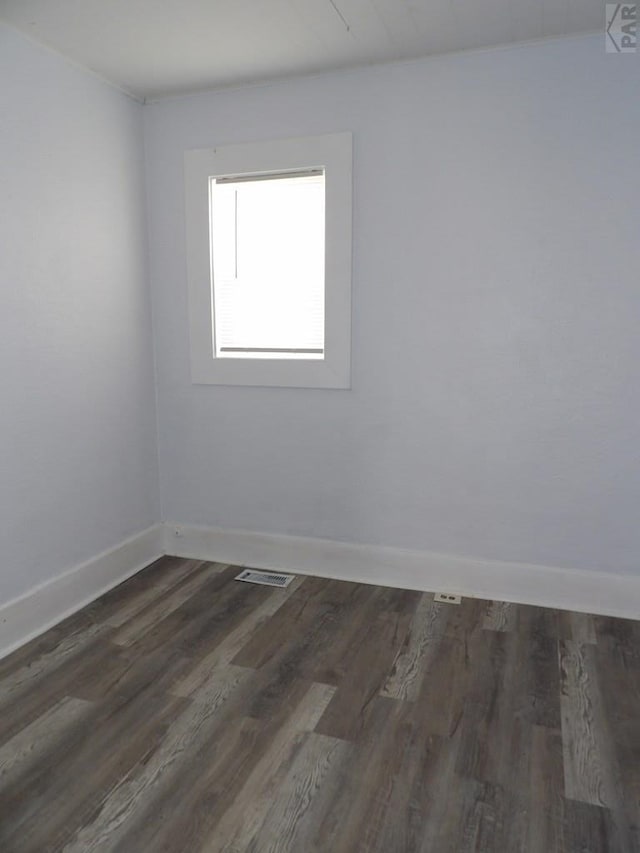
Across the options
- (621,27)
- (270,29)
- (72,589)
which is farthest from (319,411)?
(621,27)

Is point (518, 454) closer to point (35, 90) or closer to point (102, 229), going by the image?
point (102, 229)

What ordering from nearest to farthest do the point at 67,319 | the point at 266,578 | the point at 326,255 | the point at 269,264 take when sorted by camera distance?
the point at 67,319
the point at 326,255
the point at 269,264
the point at 266,578

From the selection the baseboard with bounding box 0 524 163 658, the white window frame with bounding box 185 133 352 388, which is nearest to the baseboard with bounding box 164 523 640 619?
the baseboard with bounding box 0 524 163 658

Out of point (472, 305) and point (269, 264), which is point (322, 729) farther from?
point (269, 264)

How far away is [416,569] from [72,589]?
1.55 metres

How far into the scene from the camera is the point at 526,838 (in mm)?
1458

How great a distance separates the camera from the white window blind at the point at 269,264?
278 centimetres

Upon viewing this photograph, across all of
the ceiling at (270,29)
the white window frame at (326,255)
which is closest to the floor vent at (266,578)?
the white window frame at (326,255)

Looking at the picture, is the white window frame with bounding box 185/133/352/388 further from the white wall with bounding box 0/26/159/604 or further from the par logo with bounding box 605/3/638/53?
the par logo with bounding box 605/3/638/53

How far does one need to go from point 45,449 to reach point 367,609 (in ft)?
5.00

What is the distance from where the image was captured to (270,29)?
2225 mm

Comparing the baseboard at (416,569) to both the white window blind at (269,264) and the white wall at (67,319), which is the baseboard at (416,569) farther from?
the white window blind at (269,264)

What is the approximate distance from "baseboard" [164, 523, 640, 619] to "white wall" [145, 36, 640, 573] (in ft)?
0.24

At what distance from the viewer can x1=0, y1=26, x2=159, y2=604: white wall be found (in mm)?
2260
